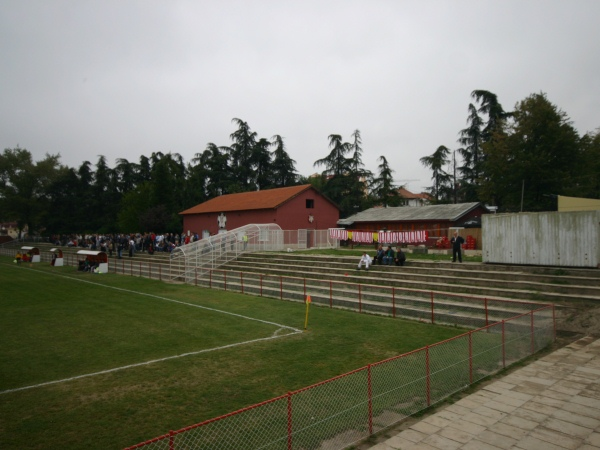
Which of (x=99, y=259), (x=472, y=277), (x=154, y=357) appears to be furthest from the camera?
(x=99, y=259)

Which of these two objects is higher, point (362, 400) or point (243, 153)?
point (243, 153)

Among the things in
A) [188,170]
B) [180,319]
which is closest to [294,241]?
[180,319]

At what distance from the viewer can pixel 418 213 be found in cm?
3494

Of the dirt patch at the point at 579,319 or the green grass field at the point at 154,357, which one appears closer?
the green grass field at the point at 154,357

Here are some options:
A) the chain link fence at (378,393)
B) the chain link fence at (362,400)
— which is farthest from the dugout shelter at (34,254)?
the chain link fence at (362,400)

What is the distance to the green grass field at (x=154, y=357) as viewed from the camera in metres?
7.13

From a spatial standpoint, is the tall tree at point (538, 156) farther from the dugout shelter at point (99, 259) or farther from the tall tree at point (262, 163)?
the tall tree at point (262, 163)

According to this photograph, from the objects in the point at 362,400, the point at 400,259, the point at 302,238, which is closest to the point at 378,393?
the point at 362,400

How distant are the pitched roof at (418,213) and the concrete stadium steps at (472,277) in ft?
40.4

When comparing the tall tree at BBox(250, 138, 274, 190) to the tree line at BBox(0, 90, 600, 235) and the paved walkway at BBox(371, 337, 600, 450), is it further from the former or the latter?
the paved walkway at BBox(371, 337, 600, 450)

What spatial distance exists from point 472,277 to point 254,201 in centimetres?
2813

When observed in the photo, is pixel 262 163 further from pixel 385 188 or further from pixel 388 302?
pixel 388 302

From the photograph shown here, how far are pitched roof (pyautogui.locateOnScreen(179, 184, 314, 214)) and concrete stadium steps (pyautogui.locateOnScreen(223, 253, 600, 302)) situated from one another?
14.5 metres

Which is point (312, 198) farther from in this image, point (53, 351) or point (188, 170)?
point (188, 170)
